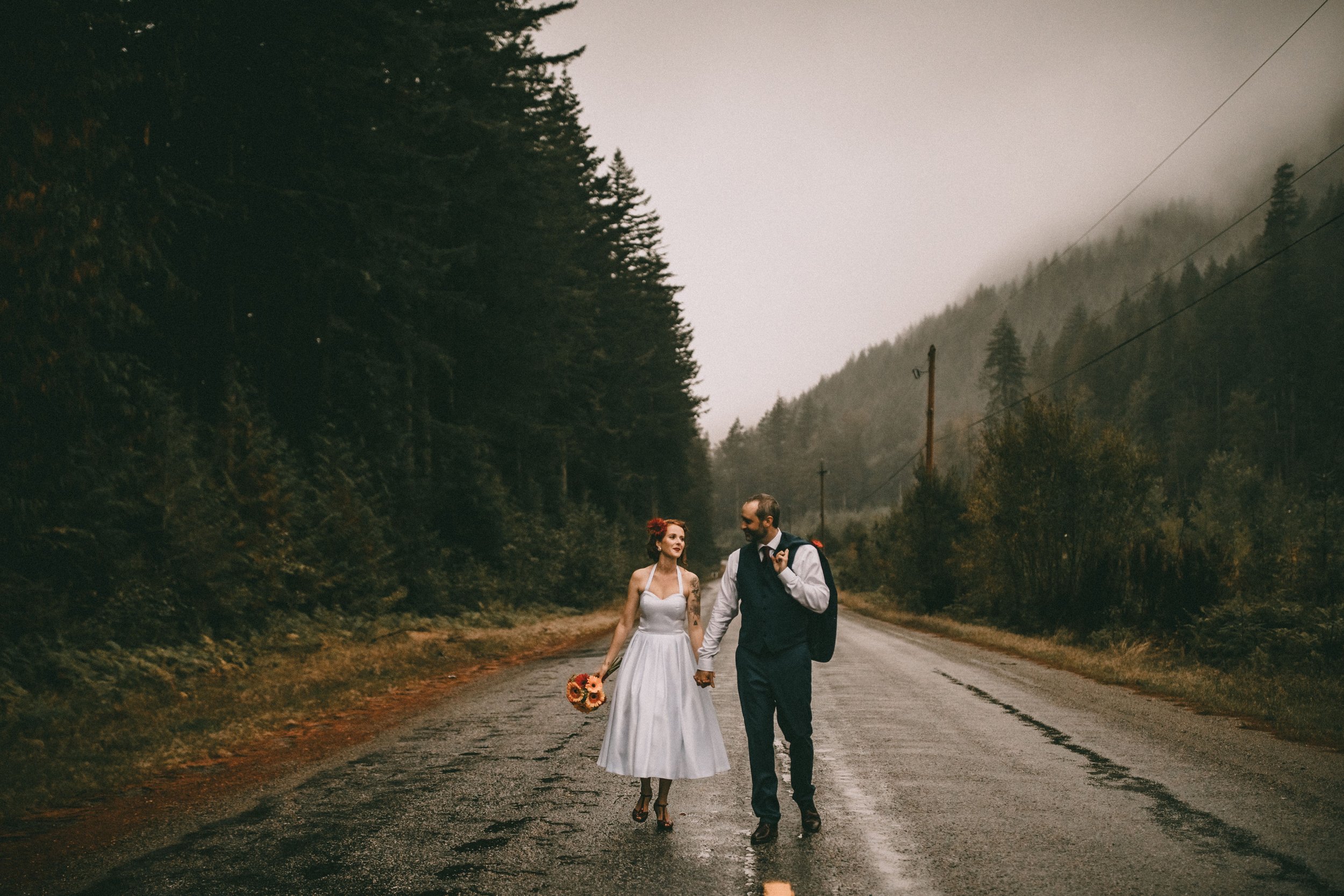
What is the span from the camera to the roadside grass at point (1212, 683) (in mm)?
10141

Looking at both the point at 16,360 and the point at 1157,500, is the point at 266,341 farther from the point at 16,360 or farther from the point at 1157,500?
the point at 1157,500

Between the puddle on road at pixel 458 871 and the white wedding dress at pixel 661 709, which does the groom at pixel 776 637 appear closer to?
the white wedding dress at pixel 661 709

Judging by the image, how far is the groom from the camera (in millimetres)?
5855

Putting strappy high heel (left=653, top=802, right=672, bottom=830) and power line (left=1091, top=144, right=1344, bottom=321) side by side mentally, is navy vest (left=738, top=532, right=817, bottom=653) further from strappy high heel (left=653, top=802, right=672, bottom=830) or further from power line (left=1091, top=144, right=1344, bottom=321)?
power line (left=1091, top=144, right=1344, bottom=321)

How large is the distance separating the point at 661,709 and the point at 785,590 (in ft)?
3.82

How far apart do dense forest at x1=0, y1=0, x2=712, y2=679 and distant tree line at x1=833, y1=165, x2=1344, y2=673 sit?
602 inches

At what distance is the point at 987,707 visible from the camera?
11359 millimetres

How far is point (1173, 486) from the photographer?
3804 inches

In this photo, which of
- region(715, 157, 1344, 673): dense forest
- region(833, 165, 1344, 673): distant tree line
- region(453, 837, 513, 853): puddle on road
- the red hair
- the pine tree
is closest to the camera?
region(453, 837, 513, 853): puddle on road

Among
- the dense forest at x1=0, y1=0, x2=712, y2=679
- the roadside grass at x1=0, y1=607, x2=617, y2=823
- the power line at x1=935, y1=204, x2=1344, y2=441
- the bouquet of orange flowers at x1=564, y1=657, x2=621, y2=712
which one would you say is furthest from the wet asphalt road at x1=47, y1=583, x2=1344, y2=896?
the power line at x1=935, y1=204, x2=1344, y2=441

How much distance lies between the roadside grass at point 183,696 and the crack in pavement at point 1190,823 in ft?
25.4

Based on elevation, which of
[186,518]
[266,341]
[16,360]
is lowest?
[186,518]

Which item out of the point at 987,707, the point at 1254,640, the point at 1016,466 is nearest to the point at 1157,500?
the point at 1016,466

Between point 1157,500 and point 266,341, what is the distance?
58.4 meters
